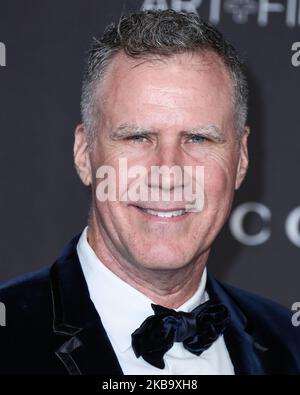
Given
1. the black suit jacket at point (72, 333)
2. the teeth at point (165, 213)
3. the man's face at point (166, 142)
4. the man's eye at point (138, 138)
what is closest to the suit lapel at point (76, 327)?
the black suit jacket at point (72, 333)

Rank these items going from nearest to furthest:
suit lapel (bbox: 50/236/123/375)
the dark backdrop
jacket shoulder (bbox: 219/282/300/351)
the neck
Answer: suit lapel (bbox: 50/236/123/375)
the neck
jacket shoulder (bbox: 219/282/300/351)
the dark backdrop

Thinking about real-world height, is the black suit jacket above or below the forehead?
below

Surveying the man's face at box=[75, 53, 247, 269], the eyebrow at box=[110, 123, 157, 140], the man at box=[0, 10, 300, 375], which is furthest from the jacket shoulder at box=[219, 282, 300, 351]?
the eyebrow at box=[110, 123, 157, 140]

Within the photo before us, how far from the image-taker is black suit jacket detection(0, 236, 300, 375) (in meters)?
1.68

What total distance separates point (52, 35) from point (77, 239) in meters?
0.59

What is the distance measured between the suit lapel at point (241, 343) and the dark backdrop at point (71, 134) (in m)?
0.26

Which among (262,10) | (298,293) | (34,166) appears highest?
(262,10)

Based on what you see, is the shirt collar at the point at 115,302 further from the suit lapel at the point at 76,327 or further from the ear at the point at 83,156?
the ear at the point at 83,156

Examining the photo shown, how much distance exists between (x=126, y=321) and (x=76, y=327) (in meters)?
0.12

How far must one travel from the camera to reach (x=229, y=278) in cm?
222

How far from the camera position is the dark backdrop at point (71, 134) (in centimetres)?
211

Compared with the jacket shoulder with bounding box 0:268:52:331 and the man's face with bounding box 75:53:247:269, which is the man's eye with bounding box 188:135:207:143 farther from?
the jacket shoulder with bounding box 0:268:52:331
